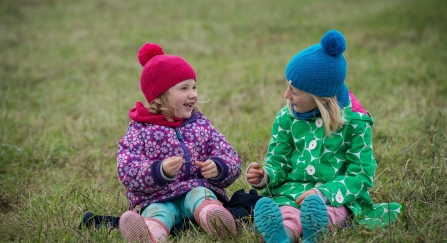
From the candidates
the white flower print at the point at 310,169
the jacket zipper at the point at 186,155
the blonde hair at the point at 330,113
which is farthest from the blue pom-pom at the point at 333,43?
the jacket zipper at the point at 186,155

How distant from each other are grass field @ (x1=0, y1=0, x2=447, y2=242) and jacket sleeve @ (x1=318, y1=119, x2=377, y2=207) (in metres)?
0.21

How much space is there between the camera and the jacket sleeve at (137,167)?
10.6ft

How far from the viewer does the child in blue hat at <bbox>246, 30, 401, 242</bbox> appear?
3148 millimetres

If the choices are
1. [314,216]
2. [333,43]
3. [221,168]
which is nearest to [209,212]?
[221,168]

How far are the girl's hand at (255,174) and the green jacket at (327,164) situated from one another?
6 centimetres

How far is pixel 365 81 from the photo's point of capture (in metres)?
7.52

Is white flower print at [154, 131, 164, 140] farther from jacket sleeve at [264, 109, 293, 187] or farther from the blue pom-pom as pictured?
the blue pom-pom

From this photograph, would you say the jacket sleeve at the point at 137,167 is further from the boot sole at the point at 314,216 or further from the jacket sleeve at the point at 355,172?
the jacket sleeve at the point at 355,172

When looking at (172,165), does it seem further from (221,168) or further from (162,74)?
(162,74)

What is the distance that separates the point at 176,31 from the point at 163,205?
26.9 ft

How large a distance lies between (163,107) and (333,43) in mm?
1176

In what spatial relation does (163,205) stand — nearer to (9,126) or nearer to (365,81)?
(9,126)

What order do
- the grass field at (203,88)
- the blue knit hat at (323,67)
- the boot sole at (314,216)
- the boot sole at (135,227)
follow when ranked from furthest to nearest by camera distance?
1. the grass field at (203,88)
2. the blue knit hat at (323,67)
3. the boot sole at (135,227)
4. the boot sole at (314,216)

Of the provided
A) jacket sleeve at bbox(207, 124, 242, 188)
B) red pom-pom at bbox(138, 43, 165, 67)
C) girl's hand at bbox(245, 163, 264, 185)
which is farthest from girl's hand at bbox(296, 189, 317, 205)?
red pom-pom at bbox(138, 43, 165, 67)
